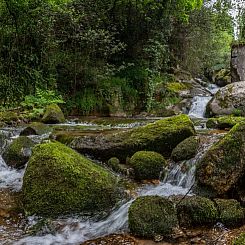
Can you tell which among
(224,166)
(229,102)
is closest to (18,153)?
(224,166)

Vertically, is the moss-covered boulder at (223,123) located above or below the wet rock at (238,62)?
below

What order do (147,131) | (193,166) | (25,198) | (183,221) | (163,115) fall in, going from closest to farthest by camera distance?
1. (183,221)
2. (25,198)
3. (193,166)
4. (147,131)
5. (163,115)

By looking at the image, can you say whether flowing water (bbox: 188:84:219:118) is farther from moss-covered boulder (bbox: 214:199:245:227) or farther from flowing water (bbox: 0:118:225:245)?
moss-covered boulder (bbox: 214:199:245:227)

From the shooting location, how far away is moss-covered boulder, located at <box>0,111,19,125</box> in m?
11.2

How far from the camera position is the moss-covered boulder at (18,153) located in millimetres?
7316

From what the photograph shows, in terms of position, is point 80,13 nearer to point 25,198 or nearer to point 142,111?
point 142,111

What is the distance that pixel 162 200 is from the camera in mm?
4754

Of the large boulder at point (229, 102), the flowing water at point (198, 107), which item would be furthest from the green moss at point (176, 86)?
the large boulder at point (229, 102)

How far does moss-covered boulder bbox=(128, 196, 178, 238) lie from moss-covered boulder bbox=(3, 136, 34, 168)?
11.1ft

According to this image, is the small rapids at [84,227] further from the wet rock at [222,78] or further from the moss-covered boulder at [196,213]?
the wet rock at [222,78]

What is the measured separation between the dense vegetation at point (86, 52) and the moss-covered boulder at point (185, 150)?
22.4 ft

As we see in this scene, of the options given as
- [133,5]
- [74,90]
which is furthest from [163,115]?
[133,5]

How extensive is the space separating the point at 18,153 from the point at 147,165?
2.67 metres

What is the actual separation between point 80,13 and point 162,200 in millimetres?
11171
